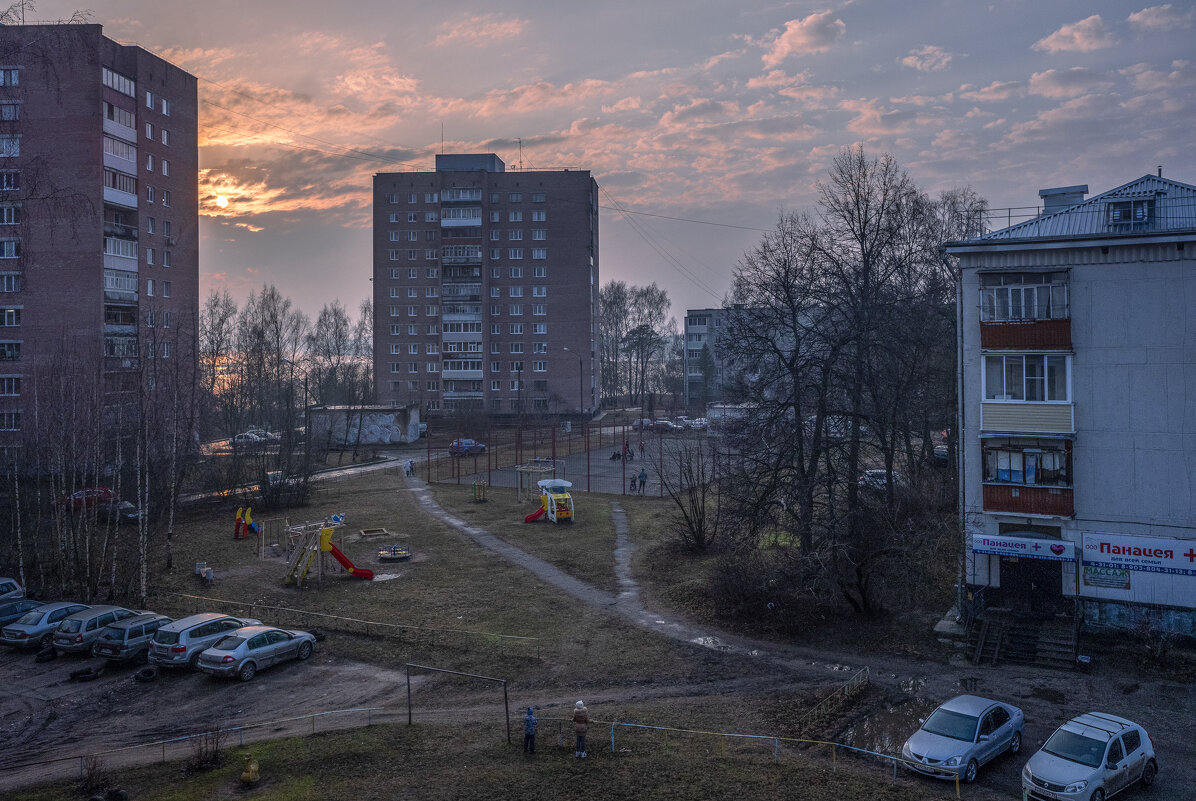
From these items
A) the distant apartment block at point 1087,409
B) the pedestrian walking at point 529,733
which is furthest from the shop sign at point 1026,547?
the pedestrian walking at point 529,733

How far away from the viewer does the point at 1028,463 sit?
19.9m

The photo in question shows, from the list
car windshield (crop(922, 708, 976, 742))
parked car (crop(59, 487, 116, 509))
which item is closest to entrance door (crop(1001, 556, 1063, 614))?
car windshield (crop(922, 708, 976, 742))

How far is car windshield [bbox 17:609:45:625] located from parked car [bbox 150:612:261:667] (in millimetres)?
4538

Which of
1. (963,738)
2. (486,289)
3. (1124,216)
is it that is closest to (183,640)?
(963,738)

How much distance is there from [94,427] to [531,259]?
194 feet

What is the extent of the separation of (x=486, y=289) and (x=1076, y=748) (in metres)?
76.1

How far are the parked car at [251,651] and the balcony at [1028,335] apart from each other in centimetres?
1953

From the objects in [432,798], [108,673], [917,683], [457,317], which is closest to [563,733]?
[432,798]

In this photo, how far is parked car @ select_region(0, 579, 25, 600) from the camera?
23.2m

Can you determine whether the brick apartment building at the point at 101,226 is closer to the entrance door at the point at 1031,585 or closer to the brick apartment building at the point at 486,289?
the brick apartment building at the point at 486,289

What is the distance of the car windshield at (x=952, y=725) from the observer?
512 inches

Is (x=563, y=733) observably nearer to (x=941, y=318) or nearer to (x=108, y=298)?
(x=941, y=318)

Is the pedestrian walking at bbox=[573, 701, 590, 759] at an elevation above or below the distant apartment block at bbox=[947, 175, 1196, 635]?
below

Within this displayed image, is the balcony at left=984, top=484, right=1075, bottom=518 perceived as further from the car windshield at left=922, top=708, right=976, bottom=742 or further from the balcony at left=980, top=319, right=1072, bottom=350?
the car windshield at left=922, top=708, right=976, bottom=742
